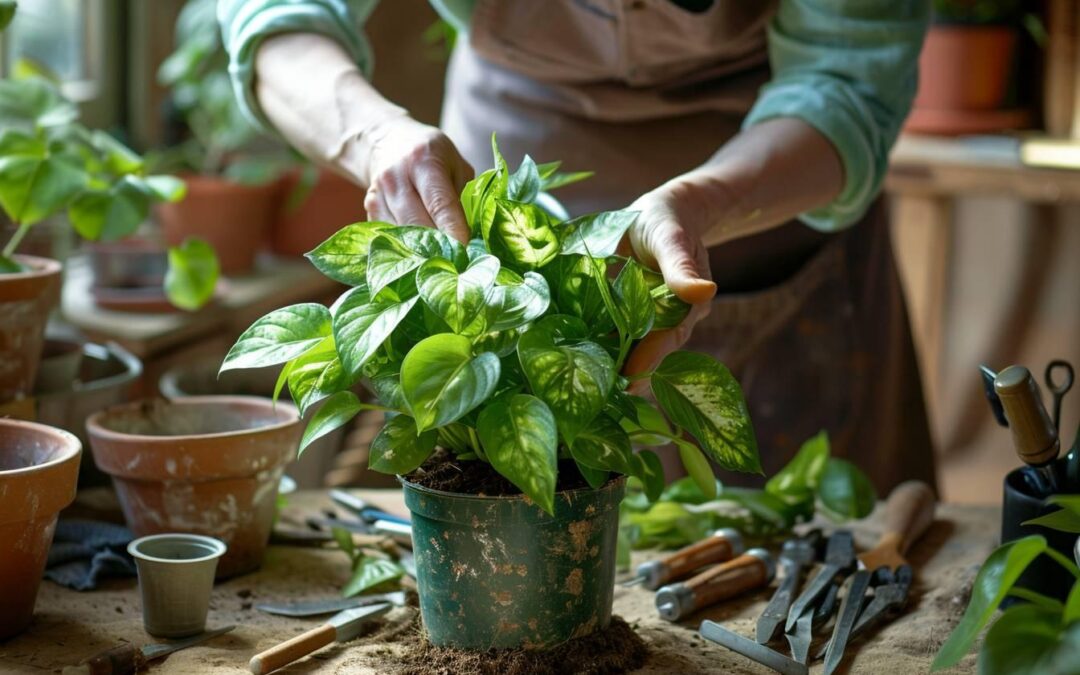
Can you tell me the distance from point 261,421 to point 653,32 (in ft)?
2.01

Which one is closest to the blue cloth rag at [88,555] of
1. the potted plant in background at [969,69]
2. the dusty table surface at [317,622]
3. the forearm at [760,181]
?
the dusty table surface at [317,622]

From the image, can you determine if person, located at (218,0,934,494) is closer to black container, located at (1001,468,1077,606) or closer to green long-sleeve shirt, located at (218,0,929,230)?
green long-sleeve shirt, located at (218,0,929,230)

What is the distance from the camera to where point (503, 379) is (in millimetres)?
872

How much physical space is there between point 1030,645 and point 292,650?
50cm

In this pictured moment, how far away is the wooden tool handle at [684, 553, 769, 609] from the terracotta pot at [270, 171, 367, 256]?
1399 mm

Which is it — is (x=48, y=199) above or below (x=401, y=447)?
above

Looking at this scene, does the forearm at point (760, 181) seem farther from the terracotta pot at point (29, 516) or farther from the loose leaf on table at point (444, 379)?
the terracotta pot at point (29, 516)

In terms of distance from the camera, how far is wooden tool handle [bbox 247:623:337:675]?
89 cm

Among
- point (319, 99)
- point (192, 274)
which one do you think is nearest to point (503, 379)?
point (319, 99)

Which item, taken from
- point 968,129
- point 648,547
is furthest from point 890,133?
point 968,129

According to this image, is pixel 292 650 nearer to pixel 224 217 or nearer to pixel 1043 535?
pixel 1043 535

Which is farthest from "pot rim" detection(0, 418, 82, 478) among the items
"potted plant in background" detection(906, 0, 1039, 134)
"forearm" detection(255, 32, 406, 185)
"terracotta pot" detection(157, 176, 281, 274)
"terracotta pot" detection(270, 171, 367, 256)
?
"potted plant in background" detection(906, 0, 1039, 134)

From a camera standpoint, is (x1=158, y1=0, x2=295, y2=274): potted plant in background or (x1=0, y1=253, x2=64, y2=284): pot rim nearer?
(x1=0, y1=253, x2=64, y2=284): pot rim

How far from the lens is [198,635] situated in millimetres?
961
